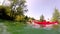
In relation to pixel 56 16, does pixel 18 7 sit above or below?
above

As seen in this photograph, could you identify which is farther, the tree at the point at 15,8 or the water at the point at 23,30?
the tree at the point at 15,8

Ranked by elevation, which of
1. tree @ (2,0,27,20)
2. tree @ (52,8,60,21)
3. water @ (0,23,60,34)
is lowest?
water @ (0,23,60,34)

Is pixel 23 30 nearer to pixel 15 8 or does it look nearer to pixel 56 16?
pixel 15 8

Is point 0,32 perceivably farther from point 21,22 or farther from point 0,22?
point 21,22

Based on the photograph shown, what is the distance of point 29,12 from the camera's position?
3.64 meters

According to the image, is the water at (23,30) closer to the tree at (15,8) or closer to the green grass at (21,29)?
the green grass at (21,29)

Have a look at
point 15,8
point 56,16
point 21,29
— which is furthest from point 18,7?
point 56,16

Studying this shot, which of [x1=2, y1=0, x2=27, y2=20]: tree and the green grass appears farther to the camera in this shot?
[x1=2, y1=0, x2=27, y2=20]: tree

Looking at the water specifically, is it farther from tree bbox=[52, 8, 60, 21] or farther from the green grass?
tree bbox=[52, 8, 60, 21]

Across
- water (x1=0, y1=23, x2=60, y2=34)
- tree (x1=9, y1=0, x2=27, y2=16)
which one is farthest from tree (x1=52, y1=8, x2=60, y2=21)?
tree (x1=9, y1=0, x2=27, y2=16)

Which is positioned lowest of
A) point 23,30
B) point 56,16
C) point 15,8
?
point 23,30

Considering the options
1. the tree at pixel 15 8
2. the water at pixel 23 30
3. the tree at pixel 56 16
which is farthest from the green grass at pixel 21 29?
the tree at pixel 56 16

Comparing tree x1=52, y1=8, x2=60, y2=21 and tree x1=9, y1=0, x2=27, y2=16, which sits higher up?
tree x1=9, y1=0, x2=27, y2=16

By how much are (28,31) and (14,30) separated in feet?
0.90
